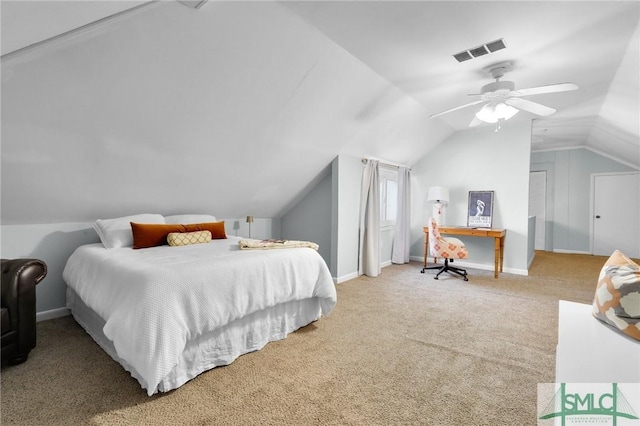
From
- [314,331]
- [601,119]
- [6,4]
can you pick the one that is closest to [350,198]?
[314,331]

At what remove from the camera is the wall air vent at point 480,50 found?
2.58 metres

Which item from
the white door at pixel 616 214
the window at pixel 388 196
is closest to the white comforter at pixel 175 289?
the window at pixel 388 196

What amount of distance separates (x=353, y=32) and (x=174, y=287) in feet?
7.63

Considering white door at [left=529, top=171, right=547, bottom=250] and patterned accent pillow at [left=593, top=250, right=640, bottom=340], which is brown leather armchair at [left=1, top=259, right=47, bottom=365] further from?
white door at [left=529, top=171, right=547, bottom=250]

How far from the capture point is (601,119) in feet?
15.4

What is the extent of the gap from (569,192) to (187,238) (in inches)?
317

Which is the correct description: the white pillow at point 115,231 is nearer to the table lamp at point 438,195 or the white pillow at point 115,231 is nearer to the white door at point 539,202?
the table lamp at point 438,195

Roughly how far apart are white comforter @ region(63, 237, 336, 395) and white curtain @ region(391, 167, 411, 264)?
3.10 metres

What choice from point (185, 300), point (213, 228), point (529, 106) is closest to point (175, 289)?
point (185, 300)

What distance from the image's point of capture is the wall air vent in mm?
2579

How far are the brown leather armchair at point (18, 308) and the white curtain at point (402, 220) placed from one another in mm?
4931

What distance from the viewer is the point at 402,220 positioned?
18.5 ft

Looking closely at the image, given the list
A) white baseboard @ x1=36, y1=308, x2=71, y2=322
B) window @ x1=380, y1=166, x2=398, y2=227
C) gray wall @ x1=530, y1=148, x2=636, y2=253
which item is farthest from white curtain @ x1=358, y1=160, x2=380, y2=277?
gray wall @ x1=530, y1=148, x2=636, y2=253

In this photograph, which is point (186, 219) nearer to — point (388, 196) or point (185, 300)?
point (185, 300)
